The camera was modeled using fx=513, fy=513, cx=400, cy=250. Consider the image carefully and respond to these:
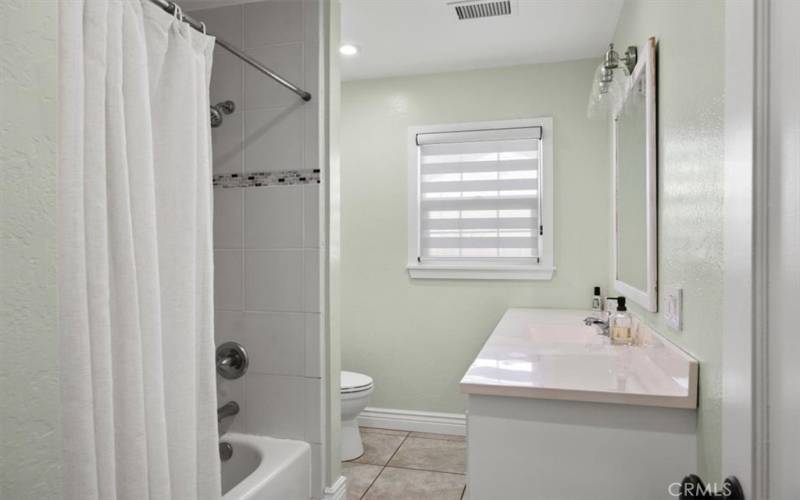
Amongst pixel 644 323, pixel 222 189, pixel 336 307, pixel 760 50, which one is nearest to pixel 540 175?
pixel 644 323

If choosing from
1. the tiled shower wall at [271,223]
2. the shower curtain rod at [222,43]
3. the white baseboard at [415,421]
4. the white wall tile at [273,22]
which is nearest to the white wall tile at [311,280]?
the tiled shower wall at [271,223]

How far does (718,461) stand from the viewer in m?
1.12

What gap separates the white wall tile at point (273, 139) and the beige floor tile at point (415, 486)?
163cm

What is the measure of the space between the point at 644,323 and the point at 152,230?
1.79 meters

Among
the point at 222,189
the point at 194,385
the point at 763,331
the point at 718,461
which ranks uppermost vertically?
the point at 222,189

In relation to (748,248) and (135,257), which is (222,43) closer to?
(135,257)

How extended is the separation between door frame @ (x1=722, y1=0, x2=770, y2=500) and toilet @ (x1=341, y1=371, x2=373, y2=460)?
85.7 inches

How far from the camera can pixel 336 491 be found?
210 cm

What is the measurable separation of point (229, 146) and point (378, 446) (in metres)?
1.97

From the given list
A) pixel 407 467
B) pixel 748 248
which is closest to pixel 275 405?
pixel 407 467

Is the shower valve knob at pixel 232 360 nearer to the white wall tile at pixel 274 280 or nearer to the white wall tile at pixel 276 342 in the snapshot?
the white wall tile at pixel 276 342

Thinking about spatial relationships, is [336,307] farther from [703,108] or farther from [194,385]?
[703,108]

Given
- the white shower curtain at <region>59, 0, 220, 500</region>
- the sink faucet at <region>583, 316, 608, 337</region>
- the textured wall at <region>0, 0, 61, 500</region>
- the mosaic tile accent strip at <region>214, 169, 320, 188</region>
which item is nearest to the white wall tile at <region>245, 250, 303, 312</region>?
the mosaic tile accent strip at <region>214, 169, 320, 188</region>

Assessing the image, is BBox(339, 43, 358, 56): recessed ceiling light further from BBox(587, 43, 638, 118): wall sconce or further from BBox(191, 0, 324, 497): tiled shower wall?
BBox(587, 43, 638, 118): wall sconce
